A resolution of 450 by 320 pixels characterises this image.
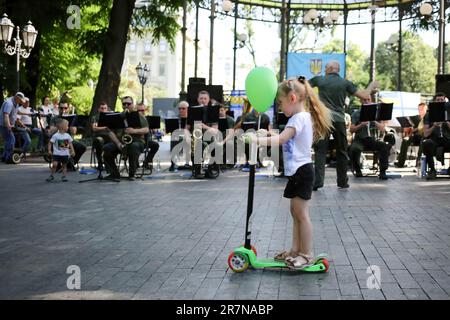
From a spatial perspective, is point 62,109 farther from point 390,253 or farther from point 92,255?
point 390,253

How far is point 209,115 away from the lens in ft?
46.3

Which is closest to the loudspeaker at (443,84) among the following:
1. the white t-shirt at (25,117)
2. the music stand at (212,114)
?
Answer: the music stand at (212,114)

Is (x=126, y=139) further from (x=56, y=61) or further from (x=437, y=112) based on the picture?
(x=56, y=61)

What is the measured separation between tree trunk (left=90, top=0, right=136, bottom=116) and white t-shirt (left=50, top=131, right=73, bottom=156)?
36.2 feet

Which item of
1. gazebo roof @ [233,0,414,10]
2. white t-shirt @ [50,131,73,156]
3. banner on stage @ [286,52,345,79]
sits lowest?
white t-shirt @ [50,131,73,156]

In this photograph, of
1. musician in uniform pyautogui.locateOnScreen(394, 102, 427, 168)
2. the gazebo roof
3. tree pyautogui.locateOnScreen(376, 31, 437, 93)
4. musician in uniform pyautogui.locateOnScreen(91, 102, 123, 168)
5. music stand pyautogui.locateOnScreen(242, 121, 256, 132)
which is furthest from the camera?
tree pyautogui.locateOnScreen(376, 31, 437, 93)

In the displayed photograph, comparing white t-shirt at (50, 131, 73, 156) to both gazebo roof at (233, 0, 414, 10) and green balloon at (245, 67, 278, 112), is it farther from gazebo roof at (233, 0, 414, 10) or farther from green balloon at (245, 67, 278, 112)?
gazebo roof at (233, 0, 414, 10)

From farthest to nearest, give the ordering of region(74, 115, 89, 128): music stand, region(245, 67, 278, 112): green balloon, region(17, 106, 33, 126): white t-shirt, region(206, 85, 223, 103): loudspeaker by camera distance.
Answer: region(206, 85, 223, 103): loudspeaker < region(17, 106, 33, 126): white t-shirt < region(74, 115, 89, 128): music stand < region(245, 67, 278, 112): green balloon

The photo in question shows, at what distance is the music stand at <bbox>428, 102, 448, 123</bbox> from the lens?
13094 millimetres

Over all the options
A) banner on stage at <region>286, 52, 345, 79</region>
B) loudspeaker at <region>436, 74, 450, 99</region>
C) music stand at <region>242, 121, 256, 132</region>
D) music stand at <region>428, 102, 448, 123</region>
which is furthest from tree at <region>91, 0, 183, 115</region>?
music stand at <region>428, 102, 448, 123</region>

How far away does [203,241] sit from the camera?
666cm

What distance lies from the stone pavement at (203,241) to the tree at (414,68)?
202 feet
